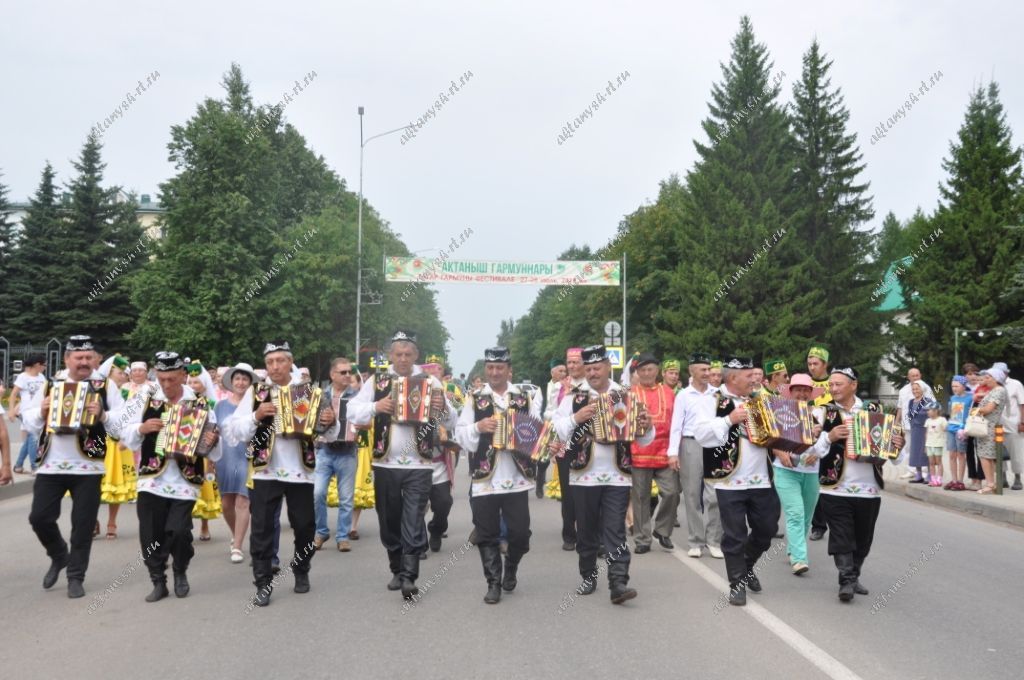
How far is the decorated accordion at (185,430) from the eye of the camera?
25.1 ft

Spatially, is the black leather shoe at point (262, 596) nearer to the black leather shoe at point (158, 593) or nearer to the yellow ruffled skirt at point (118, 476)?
the black leather shoe at point (158, 593)

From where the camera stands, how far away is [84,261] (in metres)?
59.2

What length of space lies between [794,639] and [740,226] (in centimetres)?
4472

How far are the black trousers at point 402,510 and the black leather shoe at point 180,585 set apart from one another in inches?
62.8

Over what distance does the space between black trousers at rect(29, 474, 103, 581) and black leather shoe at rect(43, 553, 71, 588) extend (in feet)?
0.51

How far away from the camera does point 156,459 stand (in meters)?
7.72

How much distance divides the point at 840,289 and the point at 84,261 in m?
43.5

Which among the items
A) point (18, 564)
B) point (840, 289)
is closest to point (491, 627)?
point (18, 564)

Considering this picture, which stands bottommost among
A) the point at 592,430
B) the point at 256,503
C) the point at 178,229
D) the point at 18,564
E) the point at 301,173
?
the point at 18,564

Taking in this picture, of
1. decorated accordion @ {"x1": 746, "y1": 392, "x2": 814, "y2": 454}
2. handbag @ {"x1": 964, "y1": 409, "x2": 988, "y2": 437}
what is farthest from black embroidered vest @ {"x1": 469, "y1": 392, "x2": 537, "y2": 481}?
handbag @ {"x1": 964, "y1": 409, "x2": 988, "y2": 437}

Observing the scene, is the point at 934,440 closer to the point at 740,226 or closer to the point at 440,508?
the point at 440,508

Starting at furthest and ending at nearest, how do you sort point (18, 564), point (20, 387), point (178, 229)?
point (178, 229), point (20, 387), point (18, 564)

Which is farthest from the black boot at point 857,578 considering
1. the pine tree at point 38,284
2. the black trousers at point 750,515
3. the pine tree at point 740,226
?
the pine tree at point 38,284

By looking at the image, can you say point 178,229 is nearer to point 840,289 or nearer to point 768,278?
point 768,278
